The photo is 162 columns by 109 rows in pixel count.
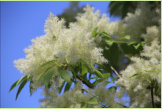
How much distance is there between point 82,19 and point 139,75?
0.90m

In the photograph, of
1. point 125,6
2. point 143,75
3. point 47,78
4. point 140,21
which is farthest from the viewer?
point 125,6

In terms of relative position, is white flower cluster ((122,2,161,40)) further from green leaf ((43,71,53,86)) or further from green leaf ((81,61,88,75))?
green leaf ((43,71,53,86))

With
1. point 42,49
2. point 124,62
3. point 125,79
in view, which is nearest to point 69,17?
point 124,62

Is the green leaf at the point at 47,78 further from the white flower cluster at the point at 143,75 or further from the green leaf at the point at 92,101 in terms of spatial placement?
the white flower cluster at the point at 143,75

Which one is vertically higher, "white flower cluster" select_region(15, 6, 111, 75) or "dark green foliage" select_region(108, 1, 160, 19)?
"dark green foliage" select_region(108, 1, 160, 19)

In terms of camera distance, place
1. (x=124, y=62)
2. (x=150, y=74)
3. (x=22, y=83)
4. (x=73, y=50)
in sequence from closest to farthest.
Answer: (x=73, y=50)
(x=22, y=83)
(x=150, y=74)
(x=124, y=62)

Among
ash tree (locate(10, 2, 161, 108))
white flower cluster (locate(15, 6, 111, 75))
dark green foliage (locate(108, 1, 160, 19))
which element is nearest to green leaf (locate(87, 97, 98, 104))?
ash tree (locate(10, 2, 161, 108))

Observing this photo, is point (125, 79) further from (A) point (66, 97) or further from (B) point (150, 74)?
(A) point (66, 97)

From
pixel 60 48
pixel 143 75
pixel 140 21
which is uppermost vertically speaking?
pixel 140 21

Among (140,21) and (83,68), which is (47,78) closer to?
(83,68)

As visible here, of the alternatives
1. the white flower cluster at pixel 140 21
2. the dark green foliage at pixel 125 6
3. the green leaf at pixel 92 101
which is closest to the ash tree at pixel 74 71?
the green leaf at pixel 92 101

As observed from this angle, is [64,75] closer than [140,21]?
Yes

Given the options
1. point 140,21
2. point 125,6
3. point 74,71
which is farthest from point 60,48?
point 125,6

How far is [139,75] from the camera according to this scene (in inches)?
90.7
